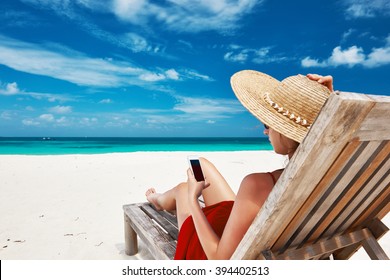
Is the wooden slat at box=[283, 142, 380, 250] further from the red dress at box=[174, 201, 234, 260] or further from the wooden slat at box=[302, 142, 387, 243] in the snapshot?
the red dress at box=[174, 201, 234, 260]

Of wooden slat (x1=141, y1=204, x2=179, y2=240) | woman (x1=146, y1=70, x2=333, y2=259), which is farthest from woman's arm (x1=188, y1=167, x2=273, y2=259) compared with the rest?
wooden slat (x1=141, y1=204, x2=179, y2=240)

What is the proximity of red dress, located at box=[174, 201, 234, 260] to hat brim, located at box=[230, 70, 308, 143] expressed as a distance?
2.68 ft

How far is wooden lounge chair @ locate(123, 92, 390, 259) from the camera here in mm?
881

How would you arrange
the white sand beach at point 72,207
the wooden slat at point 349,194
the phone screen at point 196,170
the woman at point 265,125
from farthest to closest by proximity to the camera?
the white sand beach at point 72,207 → the phone screen at point 196,170 → the woman at point 265,125 → the wooden slat at point 349,194

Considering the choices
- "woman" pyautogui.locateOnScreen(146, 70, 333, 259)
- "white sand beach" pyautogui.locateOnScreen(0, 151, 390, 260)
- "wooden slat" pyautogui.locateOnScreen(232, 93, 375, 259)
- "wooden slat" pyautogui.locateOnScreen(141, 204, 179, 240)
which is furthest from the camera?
"white sand beach" pyautogui.locateOnScreen(0, 151, 390, 260)

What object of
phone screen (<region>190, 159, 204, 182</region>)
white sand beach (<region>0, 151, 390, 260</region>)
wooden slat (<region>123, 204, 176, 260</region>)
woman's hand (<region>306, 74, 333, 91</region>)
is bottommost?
white sand beach (<region>0, 151, 390, 260</region>)

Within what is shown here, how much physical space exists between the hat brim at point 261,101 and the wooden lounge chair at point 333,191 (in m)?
0.22

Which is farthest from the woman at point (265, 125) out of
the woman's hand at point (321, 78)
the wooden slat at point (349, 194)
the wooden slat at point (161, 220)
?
the wooden slat at point (161, 220)

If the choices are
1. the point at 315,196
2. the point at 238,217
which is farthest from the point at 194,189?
the point at 315,196

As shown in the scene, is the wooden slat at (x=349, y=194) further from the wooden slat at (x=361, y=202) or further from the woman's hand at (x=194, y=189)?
the woman's hand at (x=194, y=189)

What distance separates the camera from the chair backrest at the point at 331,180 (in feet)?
2.86
